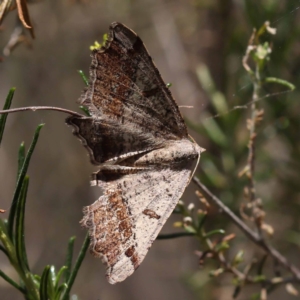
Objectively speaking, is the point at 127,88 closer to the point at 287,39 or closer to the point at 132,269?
the point at 132,269

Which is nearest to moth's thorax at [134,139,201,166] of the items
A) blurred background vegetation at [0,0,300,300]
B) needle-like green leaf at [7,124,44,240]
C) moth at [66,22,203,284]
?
moth at [66,22,203,284]

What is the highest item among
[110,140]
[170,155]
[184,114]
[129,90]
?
[129,90]

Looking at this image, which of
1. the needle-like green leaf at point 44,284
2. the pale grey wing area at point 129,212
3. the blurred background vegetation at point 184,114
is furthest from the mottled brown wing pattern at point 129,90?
the needle-like green leaf at point 44,284

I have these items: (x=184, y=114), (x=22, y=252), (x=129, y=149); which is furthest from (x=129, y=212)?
(x=184, y=114)

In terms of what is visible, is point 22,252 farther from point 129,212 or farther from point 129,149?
point 129,149

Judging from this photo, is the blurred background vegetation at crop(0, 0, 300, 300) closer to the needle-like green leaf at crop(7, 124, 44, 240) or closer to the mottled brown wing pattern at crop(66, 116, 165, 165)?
the mottled brown wing pattern at crop(66, 116, 165, 165)

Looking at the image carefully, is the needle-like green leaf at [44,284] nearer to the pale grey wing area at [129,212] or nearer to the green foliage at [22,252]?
the green foliage at [22,252]
